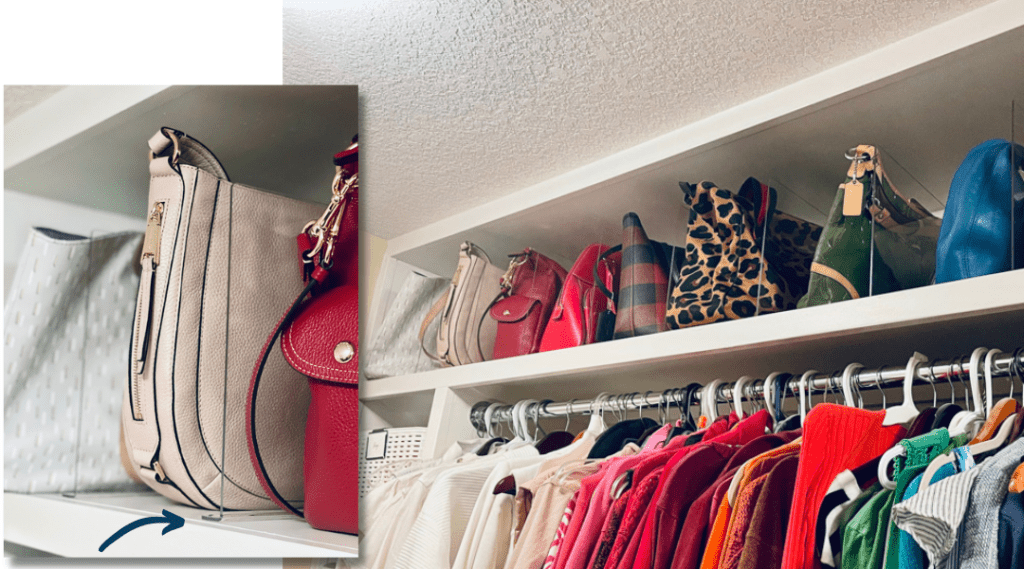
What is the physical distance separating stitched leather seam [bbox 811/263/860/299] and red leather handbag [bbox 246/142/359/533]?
712 millimetres

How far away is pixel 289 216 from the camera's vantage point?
48.9 inches

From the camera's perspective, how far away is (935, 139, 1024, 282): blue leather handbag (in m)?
0.96

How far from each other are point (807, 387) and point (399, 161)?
873mm

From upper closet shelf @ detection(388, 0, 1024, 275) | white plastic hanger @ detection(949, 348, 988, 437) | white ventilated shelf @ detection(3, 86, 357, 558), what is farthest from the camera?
white ventilated shelf @ detection(3, 86, 357, 558)

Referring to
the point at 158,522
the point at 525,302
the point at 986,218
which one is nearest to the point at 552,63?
the point at 525,302

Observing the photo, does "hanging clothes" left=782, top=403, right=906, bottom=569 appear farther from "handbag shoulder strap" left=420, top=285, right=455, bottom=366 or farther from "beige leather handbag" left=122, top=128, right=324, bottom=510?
"handbag shoulder strap" left=420, top=285, right=455, bottom=366

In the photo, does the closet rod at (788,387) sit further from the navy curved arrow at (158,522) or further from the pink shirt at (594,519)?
the navy curved arrow at (158,522)

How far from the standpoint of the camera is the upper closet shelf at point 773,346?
96 centimetres

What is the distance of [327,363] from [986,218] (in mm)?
938

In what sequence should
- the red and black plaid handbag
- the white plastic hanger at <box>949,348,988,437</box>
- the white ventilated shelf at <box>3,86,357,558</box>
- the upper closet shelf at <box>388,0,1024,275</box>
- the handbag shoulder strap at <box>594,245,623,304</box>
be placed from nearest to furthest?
the white plastic hanger at <box>949,348,988,437</box>
the upper closet shelf at <box>388,0,1024,275</box>
the white ventilated shelf at <box>3,86,357,558</box>
the red and black plaid handbag
the handbag shoulder strap at <box>594,245,623,304</box>

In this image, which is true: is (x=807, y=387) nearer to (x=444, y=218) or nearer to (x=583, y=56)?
(x=583, y=56)

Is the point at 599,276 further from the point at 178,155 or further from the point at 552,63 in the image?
the point at 178,155

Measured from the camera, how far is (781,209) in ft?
4.88

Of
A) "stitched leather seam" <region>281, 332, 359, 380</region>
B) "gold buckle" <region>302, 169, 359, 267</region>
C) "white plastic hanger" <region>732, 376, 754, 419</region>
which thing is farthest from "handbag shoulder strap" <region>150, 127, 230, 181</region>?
"white plastic hanger" <region>732, 376, 754, 419</region>
